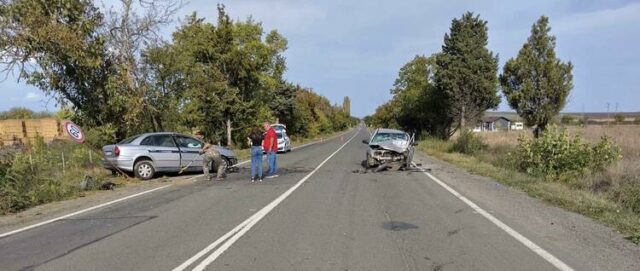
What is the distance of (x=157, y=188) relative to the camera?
1557cm

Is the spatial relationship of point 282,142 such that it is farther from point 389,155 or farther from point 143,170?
point 143,170

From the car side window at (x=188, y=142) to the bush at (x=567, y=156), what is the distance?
11.3m

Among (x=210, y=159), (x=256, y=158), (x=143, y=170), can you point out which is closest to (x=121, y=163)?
(x=143, y=170)

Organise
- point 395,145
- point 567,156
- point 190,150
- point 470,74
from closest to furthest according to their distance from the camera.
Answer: point 567,156 < point 190,150 < point 395,145 < point 470,74

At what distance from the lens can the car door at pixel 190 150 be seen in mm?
19219

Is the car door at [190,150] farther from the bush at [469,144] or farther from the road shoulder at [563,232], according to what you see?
the bush at [469,144]

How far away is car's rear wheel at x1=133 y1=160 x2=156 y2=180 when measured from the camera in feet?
59.4

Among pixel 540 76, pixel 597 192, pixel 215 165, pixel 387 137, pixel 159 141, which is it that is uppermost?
pixel 540 76

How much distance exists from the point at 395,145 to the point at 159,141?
820cm

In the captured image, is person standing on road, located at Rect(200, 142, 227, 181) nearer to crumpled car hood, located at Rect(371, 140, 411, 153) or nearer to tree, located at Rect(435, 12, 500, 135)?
crumpled car hood, located at Rect(371, 140, 411, 153)

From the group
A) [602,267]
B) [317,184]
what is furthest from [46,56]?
[602,267]

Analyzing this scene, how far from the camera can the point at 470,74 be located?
4241cm

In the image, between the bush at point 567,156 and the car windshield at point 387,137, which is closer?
the bush at point 567,156

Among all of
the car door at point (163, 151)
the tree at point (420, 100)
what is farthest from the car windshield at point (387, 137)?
→ the tree at point (420, 100)
